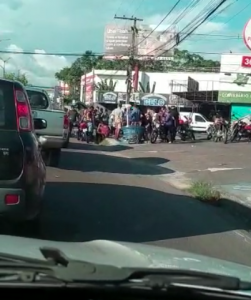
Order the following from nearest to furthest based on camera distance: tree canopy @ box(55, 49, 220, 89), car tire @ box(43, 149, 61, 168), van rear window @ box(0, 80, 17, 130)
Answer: van rear window @ box(0, 80, 17, 130) < car tire @ box(43, 149, 61, 168) < tree canopy @ box(55, 49, 220, 89)

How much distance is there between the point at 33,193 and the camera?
6.20 m

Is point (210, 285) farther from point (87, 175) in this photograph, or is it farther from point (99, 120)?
point (99, 120)

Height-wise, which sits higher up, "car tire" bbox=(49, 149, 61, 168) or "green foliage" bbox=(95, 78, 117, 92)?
"green foliage" bbox=(95, 78, 117, 92)

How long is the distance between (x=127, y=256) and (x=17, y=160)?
289 centimetres

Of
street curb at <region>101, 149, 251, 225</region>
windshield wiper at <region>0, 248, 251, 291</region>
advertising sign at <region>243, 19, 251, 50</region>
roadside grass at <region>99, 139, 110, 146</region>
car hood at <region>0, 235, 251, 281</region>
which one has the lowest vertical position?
roadside grass at <region>99, 139, 110, 146</region>

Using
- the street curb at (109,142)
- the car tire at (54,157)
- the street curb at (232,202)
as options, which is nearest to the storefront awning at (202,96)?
the street curb at (109,142)

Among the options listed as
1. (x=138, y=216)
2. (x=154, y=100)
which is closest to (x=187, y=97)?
(x=154, y=100)

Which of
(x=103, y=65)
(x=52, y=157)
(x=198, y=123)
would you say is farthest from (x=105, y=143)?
(x=103, y=65)

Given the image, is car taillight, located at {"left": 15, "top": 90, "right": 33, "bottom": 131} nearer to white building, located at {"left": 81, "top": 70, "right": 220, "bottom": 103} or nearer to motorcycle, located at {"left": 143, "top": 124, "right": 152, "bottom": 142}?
motorcycle, located at {"left": 143, "top": 124, "right": 152, "bottom": 142}

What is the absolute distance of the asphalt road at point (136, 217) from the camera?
25.3ft

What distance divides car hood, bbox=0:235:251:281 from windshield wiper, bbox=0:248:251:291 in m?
0.33

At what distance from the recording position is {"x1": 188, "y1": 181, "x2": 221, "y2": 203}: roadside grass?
11.7 m

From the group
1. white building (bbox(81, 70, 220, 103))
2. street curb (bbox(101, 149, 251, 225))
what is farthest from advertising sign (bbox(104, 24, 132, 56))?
street curb (bbox(101, 149, 251, 225))

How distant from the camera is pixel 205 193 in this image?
11852 millimetres
